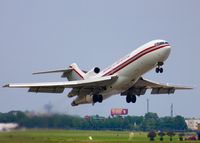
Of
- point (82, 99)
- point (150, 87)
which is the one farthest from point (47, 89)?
point (150, 87)

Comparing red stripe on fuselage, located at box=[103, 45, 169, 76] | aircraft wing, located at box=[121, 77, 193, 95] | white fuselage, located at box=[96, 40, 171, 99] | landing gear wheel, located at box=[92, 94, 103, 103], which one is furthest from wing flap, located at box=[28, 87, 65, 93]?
aircraft wing, located at box=[121, 77, 193, 95]

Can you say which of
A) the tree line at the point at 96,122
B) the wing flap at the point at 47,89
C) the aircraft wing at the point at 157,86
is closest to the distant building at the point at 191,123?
the tree line at the point at 96,122

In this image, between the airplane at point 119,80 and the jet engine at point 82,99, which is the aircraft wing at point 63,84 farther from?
the jet engine at point 82,99

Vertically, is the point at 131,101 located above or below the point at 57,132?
above

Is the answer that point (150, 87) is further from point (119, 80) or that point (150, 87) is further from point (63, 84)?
point (63, 84)

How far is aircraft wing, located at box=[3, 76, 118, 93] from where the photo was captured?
173ft

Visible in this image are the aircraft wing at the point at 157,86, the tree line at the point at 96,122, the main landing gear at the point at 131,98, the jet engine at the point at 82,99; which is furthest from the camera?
the main landing gear at the point at 131,98

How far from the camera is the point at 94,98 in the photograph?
5472 centimetres

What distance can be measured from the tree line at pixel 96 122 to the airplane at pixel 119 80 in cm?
276

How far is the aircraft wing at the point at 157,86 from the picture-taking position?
56.5 metres

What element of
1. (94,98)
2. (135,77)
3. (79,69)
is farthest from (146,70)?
(79,69)

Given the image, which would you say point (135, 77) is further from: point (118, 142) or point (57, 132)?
point (57, 132)

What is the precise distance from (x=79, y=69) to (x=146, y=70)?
966 cm

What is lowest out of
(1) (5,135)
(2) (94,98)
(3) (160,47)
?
(1) (5,135)
